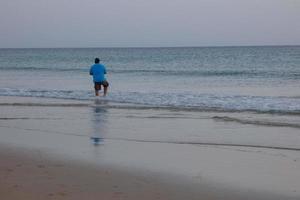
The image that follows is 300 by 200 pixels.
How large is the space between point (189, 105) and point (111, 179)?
10317 mm

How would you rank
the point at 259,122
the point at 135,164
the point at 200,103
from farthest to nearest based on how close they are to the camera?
the point at 200,103
the point at 259,122
the point at 135,164

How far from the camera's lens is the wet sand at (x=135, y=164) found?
19.7ft

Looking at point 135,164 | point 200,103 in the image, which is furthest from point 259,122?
point 135,164

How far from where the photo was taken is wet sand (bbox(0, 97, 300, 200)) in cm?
600

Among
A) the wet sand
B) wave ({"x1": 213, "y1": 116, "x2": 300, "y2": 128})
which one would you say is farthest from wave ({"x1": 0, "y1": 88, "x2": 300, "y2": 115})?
the wet sand

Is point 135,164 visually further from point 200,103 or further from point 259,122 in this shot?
point 200,103

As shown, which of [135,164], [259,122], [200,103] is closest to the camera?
[135,164]

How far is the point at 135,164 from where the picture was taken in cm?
749

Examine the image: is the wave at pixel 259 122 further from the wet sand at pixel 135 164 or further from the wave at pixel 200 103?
the wave at pixel 200 103

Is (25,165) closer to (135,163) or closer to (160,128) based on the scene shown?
(135,163)

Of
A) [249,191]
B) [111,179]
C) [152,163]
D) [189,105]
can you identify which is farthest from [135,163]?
[189,105]

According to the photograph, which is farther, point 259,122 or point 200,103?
point 200,103

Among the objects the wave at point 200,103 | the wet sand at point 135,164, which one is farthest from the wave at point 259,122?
the wave at point 200,103

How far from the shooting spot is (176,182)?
6426 mm
